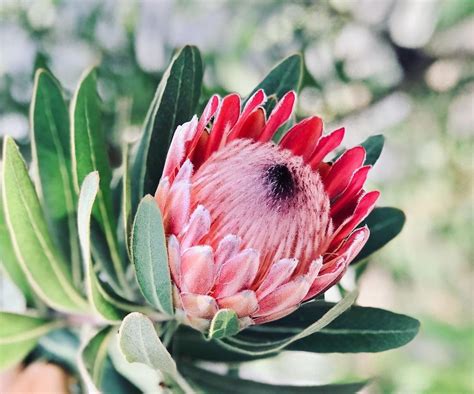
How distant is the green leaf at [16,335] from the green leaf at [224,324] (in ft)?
1.04

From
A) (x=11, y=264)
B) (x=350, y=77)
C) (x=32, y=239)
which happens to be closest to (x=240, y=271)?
(x=32, y=239)

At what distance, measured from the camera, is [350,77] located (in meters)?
1.94

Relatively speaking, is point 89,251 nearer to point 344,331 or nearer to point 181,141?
point 181,141

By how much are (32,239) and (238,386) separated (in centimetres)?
32

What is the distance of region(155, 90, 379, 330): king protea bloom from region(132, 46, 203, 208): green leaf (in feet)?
0.33

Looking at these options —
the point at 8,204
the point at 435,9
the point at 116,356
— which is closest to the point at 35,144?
the point at 8,204

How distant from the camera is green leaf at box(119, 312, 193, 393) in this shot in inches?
22.3

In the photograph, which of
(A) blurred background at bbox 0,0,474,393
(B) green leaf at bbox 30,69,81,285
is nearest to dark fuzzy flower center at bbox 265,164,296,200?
(B) green leaf at bbox 30,69,81,285

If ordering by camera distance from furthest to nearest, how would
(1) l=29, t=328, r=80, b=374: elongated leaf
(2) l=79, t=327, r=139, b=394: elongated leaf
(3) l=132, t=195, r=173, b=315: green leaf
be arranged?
(1) l=29, t=328, r=80, b=374: elongated leaf, (2) l=79, t=327, r=139, b=394: elongated leaf, (3) l=132, t=195, r=173, b=315: green leaf

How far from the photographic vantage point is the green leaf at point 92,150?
737mm

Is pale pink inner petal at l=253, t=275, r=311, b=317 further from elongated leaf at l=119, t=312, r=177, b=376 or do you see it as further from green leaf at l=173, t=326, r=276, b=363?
green leaf at l=173, t=326, r=276, b=363

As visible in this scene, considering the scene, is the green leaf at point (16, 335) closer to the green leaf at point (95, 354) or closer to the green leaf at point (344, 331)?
the green leaf at point (95, 354)

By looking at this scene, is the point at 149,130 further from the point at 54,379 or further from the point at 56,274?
the point at 54,379

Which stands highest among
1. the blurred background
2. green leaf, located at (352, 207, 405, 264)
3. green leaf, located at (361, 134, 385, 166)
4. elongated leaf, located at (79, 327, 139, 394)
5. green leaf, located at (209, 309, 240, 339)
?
the blurred background
